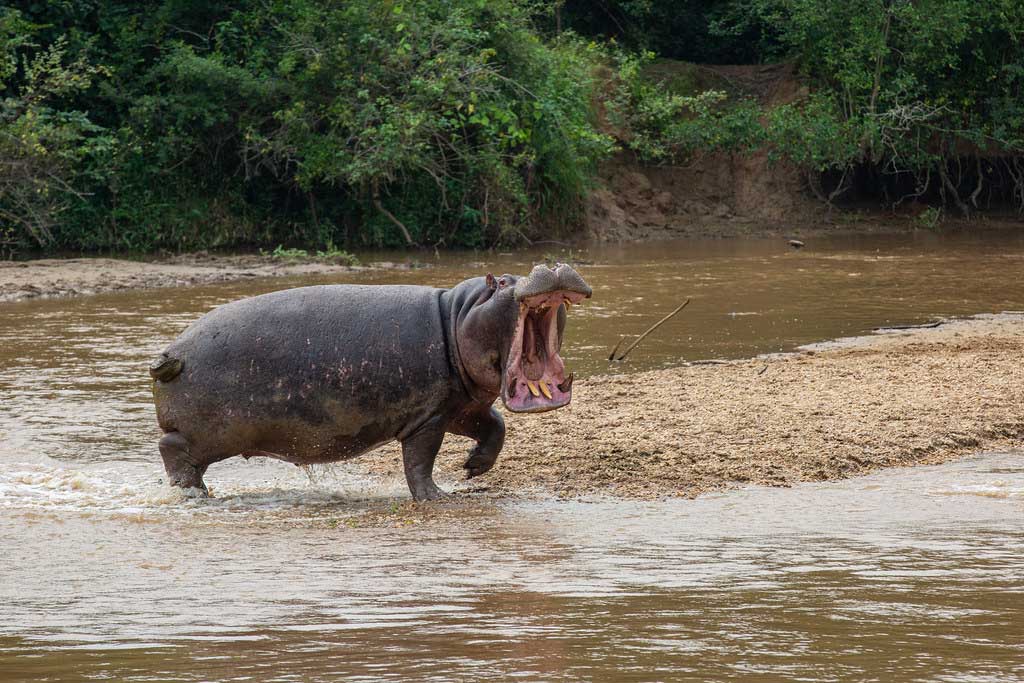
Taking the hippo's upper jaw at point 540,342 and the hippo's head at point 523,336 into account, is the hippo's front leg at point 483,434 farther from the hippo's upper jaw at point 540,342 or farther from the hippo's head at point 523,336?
the hippo's upper jaw at point 540,342

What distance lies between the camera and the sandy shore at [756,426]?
6.45 metres

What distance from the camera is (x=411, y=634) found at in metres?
3.91

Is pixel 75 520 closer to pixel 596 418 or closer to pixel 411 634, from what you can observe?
pixel 411 634

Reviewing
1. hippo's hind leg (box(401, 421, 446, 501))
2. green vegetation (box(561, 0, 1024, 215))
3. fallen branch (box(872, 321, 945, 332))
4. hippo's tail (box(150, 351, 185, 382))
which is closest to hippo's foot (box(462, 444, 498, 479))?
hippo's hind leg (box(401, 421, 446, 501))

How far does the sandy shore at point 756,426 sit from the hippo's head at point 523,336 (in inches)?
26.1

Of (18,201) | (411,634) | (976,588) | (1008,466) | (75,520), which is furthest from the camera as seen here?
(18,201)

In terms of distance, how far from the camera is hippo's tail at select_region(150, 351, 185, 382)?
246 inches

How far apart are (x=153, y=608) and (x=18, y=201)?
15354 millimetres

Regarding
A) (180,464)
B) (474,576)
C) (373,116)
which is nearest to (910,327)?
(180,464)

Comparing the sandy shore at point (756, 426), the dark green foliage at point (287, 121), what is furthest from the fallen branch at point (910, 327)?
the dark green foliage at point (287, 121)

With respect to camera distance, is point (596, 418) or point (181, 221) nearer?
point (596, 418)

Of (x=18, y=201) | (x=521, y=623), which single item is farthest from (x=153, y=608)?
(x=18, y=201)

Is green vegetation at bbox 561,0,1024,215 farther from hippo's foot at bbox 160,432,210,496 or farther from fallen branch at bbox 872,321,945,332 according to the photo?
hippo's foot at bbox 160,432,210,496

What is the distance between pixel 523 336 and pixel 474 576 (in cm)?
143
